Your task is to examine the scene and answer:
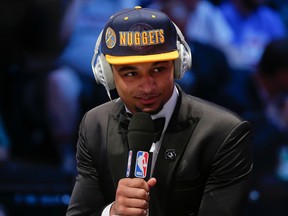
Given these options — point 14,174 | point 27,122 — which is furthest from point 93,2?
point 14,174

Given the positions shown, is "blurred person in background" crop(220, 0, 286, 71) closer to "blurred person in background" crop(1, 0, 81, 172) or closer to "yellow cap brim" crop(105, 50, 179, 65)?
"blurred person in background" crop(1, 0, 81, 172)

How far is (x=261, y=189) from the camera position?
17.8ft

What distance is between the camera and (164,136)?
245cm

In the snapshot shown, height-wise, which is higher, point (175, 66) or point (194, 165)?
point (175, 66)

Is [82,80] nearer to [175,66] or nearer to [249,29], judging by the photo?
[249,29]

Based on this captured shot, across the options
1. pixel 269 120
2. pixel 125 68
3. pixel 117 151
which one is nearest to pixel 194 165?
pixel 117 151

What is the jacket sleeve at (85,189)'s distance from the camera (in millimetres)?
2535

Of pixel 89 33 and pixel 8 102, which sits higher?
pixel 89 33

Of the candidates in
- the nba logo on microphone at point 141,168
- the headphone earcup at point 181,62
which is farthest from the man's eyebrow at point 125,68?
the nba logo on microphone at point 141,168

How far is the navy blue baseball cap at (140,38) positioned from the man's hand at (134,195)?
15.1 inches

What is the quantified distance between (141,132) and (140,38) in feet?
0.99

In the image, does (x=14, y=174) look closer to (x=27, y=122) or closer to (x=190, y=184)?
(x=27, y=122)

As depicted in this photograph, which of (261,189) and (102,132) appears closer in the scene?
(102,132)

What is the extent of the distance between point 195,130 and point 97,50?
1.30 ft
